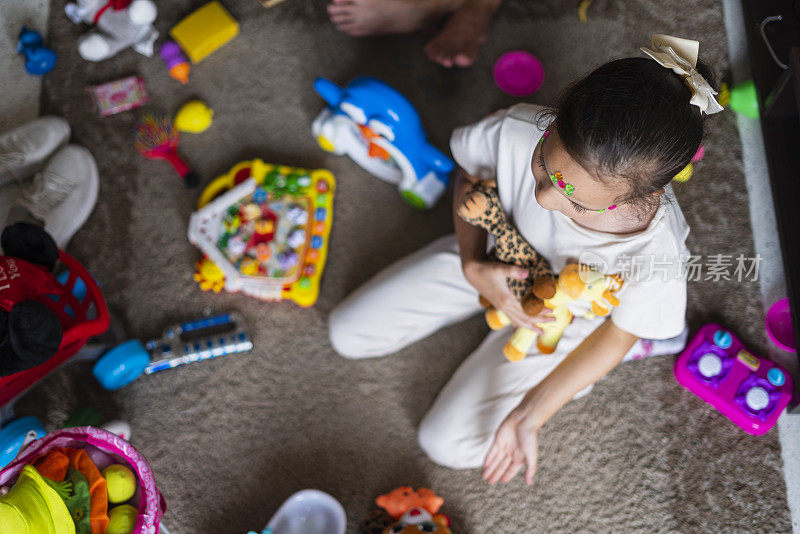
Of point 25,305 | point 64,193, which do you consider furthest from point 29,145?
point 25,305

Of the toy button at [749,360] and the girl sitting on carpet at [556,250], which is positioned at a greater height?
the girl sitting on carpet at [556,250]

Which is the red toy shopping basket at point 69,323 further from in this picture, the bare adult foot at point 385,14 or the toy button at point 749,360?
the toy button at point 749,360

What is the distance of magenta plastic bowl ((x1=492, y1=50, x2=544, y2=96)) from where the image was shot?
119 centimetres

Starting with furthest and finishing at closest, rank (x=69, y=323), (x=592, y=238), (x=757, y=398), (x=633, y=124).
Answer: (x=757, y=398)
(x=69, y=323)
(x=592, y=238)
(x=633, y=124)

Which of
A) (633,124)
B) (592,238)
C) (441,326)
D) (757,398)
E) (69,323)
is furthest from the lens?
(441,326)

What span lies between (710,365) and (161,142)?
105 centimetres

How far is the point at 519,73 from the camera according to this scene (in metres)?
1.20

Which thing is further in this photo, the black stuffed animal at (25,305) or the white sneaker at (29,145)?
the white sneaker at (29,145)

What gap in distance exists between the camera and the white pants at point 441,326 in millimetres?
966

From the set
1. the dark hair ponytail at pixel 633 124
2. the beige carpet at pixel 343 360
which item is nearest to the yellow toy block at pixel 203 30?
the beige carpet at pixel 343 360

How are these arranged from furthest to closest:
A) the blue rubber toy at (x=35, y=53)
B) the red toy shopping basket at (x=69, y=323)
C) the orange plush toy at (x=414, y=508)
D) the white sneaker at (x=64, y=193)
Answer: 1. the blue rubber toy at (x=35, y=53)
2. the white sneaker at (x=64, y=193)
3. the orange plush toy at (x=414, y=508)
4. the red toy shopping basket at (x=69, y=323)

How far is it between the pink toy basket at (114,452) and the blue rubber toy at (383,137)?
0.61 meters

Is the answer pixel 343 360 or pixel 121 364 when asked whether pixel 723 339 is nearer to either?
pixel 343 360

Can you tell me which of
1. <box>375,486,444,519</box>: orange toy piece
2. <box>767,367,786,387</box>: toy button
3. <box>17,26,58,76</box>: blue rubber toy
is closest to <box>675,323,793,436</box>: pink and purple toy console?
<box>767,367,786,387</box>: toy button
